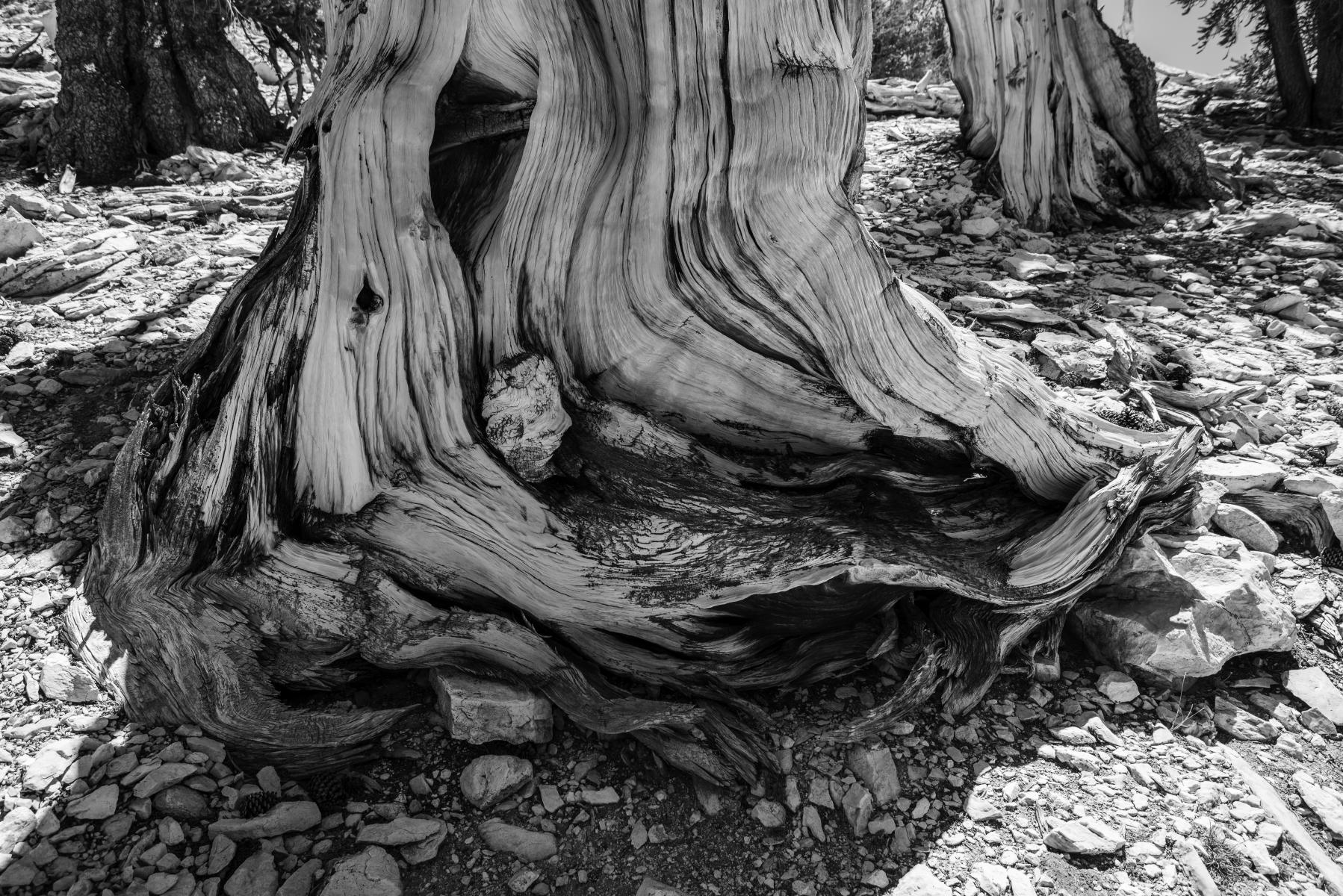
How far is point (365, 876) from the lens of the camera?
7.97 feet

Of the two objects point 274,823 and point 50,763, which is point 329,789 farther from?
point 50,763

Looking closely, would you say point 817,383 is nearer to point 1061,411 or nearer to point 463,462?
point 1061,411

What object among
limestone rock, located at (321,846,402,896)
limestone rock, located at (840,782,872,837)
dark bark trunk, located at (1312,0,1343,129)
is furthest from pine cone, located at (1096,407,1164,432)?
dark bark trunk, located at (1312,0,1343,129)

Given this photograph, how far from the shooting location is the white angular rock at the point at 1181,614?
3.08m

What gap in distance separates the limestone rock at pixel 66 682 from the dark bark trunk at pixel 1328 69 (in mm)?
11475

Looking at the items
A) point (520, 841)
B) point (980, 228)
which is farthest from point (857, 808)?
point (980, 228)

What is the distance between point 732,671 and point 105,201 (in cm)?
556

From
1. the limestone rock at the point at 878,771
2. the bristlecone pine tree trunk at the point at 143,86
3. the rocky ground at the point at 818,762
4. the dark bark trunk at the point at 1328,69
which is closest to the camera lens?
the rocky ground at the point at 818,762

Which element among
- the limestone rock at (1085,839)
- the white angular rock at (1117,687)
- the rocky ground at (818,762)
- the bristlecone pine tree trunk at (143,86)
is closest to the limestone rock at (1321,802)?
the rocky ground at (818,762)

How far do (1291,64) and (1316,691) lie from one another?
9.05 meters

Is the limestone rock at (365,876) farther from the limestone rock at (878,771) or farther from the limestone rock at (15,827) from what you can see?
the limestone rock at (878,771)

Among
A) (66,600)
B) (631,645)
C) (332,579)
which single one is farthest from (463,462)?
(66,600)

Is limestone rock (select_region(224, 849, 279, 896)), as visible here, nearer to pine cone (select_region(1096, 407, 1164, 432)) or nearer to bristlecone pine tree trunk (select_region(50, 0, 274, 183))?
pine cone (select_region(1096, 407, 1164, 432))

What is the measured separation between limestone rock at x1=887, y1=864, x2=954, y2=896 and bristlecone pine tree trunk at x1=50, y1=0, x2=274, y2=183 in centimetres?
690
